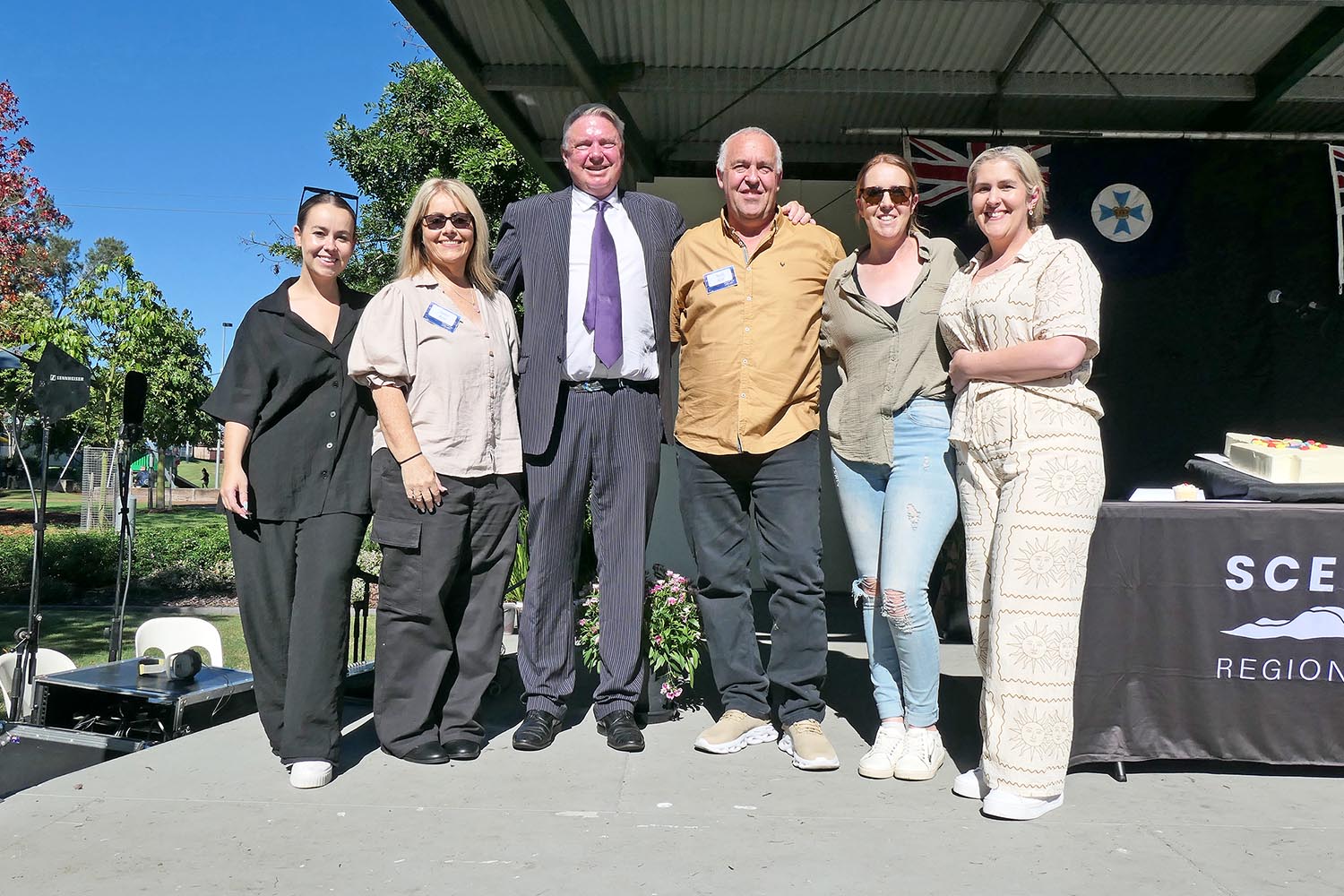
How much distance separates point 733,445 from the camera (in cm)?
305

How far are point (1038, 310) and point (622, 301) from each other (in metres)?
1.25

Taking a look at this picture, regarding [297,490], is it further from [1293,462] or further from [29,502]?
[29,502]

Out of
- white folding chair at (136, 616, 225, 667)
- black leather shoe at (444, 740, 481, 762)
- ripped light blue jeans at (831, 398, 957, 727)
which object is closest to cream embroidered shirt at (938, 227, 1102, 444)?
ripped light blue jeans at (831, 398, 957, 727)

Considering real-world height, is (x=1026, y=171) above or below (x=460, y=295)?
above

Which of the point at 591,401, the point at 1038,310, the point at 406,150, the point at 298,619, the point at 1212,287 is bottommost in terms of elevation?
the point at 298,619

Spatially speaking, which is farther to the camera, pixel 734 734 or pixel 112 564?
pixel 112 564

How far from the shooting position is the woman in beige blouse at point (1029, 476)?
2.57 m

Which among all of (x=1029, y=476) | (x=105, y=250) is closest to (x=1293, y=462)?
(x=1029, y=476)

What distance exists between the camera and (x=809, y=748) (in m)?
2.95

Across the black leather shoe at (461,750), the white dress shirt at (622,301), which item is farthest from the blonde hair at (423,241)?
the black leather shoe at (461,750)

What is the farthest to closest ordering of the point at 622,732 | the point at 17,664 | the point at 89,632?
the point at 89,632 < the point at 17,664 < the point at 622,732

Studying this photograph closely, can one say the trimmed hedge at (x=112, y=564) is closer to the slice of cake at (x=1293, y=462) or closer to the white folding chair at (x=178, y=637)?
the white folding chair at (x=178, y=637)

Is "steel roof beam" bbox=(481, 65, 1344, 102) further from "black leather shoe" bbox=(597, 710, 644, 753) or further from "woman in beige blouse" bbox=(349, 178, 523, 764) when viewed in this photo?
"black leather shoe" bbox=(597, 710, 644, 753)

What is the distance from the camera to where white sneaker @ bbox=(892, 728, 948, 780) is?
285 centimetres
